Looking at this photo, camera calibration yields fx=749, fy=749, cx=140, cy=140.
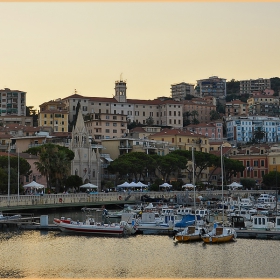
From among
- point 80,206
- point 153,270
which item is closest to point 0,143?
point 80,206

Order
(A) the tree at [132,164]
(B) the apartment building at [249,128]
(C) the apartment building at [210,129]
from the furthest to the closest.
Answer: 1. (B) the apartment building at [249,128]
2. (C) the apartment building at [210,129]
3. (A) the tree at [132,164]

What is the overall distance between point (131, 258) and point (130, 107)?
134 metres

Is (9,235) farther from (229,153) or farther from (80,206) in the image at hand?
(229,153)

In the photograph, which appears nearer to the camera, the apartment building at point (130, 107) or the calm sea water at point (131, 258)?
the calm sea water at point (131, 258)

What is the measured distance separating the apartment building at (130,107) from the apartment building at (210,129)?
756 centimetres

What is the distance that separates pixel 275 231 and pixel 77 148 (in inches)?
2444

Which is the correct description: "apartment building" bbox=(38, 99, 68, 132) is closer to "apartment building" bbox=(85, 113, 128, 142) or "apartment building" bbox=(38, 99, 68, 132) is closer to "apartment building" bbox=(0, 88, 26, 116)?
"apartment building" bbox=(85, 113, 128, 142)

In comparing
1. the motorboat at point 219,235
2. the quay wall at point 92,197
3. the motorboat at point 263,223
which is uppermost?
the quay wall at point 92,197

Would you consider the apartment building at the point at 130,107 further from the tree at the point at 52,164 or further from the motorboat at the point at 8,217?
the motorboat at the point at 8,217

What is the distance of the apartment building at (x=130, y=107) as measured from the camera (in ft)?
589

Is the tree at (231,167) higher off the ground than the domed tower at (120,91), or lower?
lower

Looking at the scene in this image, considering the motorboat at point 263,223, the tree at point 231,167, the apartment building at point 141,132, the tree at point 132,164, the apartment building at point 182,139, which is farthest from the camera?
the apartment building at point 141,132

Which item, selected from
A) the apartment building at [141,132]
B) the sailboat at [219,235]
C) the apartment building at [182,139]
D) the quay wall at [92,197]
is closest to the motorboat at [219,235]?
the sailboat at [219,235]

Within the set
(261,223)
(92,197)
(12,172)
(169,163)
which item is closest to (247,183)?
(169,163)
